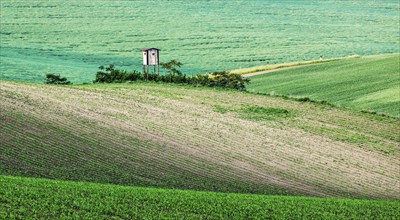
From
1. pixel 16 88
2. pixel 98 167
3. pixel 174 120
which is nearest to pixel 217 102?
pixel 174 120

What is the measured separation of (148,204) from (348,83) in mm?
30066

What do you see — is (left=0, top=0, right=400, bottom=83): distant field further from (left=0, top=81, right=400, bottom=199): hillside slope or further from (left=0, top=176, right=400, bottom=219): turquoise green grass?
(left=0, top=176, right=400, bottom=219): turquoise green grass

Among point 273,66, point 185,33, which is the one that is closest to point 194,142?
point 273,66

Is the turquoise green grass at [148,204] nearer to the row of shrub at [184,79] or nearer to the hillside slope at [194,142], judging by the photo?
the hillside slope at [194,142]

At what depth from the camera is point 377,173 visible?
24.7 m

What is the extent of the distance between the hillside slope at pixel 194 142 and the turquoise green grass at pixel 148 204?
2179 mm

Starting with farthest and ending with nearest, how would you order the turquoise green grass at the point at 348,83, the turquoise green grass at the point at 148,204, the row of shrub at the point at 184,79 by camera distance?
the row of shrub at the point at 184,79 < the turquoise green grass at the point at 348,83 < the turquoise green grass at the point at 148,204

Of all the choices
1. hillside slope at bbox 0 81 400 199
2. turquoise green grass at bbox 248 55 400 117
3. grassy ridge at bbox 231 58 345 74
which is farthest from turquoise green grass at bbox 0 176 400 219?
grassy ridge at bbox 231 58 345 74

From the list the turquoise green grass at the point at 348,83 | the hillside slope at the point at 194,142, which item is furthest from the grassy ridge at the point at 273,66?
the hillside slope at the point at 194,142

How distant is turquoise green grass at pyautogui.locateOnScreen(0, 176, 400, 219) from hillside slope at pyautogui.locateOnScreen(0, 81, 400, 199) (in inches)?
85.8

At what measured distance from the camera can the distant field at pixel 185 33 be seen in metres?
55.9

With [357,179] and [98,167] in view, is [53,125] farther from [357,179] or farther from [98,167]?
[357,179]

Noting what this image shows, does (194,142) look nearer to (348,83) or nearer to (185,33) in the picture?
(348,83)

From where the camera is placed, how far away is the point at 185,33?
2694 inches
